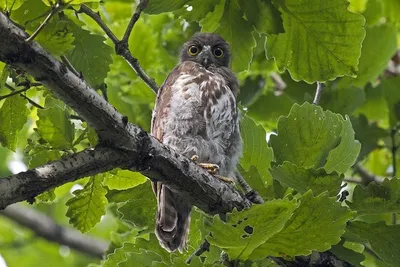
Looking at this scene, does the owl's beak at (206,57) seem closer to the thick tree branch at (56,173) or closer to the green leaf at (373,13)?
the green leaf at (373,13)

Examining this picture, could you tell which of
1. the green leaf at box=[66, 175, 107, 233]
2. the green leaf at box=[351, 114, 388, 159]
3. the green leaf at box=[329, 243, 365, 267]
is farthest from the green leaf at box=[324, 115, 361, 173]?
the green leaf at box=[351, 114, 388, 159]

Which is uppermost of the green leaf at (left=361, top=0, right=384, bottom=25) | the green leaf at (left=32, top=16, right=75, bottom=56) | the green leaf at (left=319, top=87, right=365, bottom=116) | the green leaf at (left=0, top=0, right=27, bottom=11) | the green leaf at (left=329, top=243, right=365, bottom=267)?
the green leaf at (left=0, top=0, right=27, bottom=11)

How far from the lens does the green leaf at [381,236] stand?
3.49 metres

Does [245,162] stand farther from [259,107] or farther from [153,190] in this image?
[259,107]

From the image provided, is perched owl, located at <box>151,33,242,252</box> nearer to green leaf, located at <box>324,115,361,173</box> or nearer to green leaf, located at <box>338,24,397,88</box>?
green leaf, located at <box>324,115,361,173</box>

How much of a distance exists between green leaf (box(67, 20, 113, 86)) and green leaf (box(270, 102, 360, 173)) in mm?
872

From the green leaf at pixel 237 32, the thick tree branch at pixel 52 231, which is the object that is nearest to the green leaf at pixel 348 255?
the green leaf at pixel 237 32

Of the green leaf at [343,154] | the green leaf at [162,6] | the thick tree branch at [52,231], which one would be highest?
the green leaf at [162,6]

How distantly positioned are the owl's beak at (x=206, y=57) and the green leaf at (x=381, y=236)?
2.36m

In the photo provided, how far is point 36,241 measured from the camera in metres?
9.75

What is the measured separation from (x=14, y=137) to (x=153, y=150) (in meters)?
0.68

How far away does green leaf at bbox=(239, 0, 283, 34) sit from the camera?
144 inches

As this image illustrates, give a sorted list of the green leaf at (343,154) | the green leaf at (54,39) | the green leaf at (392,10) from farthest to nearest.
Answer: the green leaf at (392,10)
the green leaf at (343,154)
the green leaf at (54,39)

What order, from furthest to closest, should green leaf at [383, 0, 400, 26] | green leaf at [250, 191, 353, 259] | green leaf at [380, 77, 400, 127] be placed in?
green leaf at [383, 0, 400, 26]
green leaf at [380, 77, 400, 127]
green leaf at [250, 191, 353, 259]
